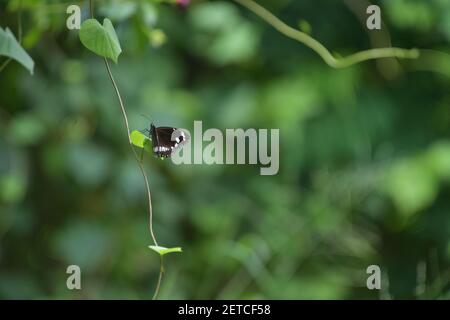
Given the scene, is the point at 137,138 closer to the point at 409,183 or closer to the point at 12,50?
the point at 12,50

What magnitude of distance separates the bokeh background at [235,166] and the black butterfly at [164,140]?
2.32 feet

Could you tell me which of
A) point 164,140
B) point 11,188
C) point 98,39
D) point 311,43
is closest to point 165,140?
point 164,140

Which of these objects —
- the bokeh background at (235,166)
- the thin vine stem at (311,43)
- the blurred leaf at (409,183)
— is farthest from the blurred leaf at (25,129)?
the blurred leaf at (409,183)

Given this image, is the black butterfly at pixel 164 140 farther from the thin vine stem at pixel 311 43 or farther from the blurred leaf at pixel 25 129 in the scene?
the blurred leaf at pixel 25 129

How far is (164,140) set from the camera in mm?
667

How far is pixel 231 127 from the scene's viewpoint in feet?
4.85

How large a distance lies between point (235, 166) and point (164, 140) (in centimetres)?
89

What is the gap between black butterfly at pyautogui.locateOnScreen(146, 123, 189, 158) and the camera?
25.8 inches

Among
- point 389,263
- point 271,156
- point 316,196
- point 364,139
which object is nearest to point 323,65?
point 364,139

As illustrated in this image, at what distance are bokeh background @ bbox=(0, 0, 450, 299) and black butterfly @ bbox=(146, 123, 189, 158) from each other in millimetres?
707

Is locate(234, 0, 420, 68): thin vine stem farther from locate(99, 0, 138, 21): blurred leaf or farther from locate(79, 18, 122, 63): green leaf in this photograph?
locate(79, 18, 122, 63): green leaf

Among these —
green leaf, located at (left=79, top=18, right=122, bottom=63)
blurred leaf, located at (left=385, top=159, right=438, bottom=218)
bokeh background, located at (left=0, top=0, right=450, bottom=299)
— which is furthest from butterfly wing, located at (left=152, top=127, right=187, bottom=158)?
blurred leaf, located at (left=385, top=159, right=438, bottom=218)

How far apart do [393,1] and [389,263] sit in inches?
20.1

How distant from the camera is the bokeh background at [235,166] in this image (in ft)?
4.70
